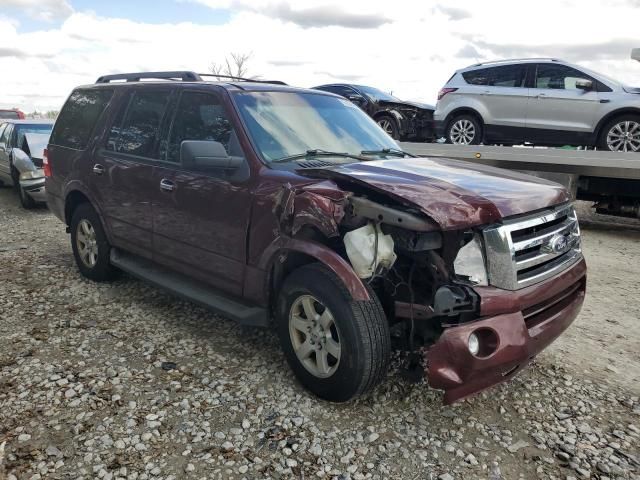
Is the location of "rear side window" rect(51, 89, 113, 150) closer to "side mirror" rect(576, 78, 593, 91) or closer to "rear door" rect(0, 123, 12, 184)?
"rear door" rect(0, 123, 12, 184)

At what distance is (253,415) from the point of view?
296 cm

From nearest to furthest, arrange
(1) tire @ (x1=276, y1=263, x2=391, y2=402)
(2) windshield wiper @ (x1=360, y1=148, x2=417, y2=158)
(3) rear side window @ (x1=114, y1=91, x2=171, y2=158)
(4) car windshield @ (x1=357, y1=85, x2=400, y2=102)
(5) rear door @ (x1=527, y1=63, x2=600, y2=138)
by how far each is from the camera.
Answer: (1) tire @ (x1=276, y1=263, x2=391, y2=402) < (2) windshield wiper @ (x1=360, y1=148, x2=417, y2=158) < (3) rear side window @ (x1=114, y1=91, x2=171, y2=158) < (5) rear door @ (x1=527, y1=63, x2=600, y2=138) < (4) car windshield @ (x1=357, y1=85, x2=400, y2=102)

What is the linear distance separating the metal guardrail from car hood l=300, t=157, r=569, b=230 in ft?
14.4

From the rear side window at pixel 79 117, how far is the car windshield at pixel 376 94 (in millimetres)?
7685

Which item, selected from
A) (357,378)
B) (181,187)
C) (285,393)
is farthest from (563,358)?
(181,187)

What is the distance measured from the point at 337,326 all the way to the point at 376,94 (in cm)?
1016

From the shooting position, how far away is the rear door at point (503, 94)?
945 cm

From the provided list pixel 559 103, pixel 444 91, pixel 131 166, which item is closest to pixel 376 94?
pixel 444 91

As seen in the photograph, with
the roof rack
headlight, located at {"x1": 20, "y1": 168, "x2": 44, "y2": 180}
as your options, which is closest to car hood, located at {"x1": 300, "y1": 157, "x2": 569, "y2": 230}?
the roof rack

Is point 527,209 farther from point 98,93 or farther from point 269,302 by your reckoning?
point 98,93

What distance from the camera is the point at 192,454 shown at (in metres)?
2.64

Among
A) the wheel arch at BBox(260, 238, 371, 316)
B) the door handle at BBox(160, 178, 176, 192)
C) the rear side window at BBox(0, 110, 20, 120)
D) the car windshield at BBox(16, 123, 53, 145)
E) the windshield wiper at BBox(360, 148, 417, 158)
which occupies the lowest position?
the wheel arch at BBox(260, 238, 371, 316)

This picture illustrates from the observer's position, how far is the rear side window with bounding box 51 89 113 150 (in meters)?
4.93

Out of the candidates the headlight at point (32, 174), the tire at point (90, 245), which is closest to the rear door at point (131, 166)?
the tire at point (90, 245)
